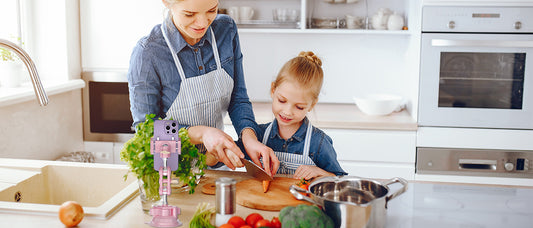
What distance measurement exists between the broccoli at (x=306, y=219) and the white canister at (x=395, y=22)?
2.28 meters

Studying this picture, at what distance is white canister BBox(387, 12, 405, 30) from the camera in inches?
122

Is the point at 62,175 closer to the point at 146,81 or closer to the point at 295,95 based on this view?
the point at 146,81

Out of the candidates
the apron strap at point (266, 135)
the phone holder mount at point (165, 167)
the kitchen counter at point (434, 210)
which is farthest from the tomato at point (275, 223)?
the apron strap at point (266, 135)

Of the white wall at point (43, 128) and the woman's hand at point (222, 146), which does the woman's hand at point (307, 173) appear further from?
the white wall at point (43, 128)

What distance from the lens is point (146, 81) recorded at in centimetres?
160

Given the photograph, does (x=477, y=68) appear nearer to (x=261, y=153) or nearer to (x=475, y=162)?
(x=475, y=162)

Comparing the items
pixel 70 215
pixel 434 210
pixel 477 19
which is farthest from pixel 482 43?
pixel 70 215

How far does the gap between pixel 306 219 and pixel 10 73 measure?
2.23 m

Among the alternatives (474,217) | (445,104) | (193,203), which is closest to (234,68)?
(193,203)

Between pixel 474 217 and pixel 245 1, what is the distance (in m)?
2.46

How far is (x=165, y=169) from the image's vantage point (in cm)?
116

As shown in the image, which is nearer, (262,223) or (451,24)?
(262,223)

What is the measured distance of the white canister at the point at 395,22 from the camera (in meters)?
3.11

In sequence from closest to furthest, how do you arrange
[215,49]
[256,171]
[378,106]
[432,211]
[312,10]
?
[432,211]
[256,171]
[215,49]
[378,106]
[312,10]
